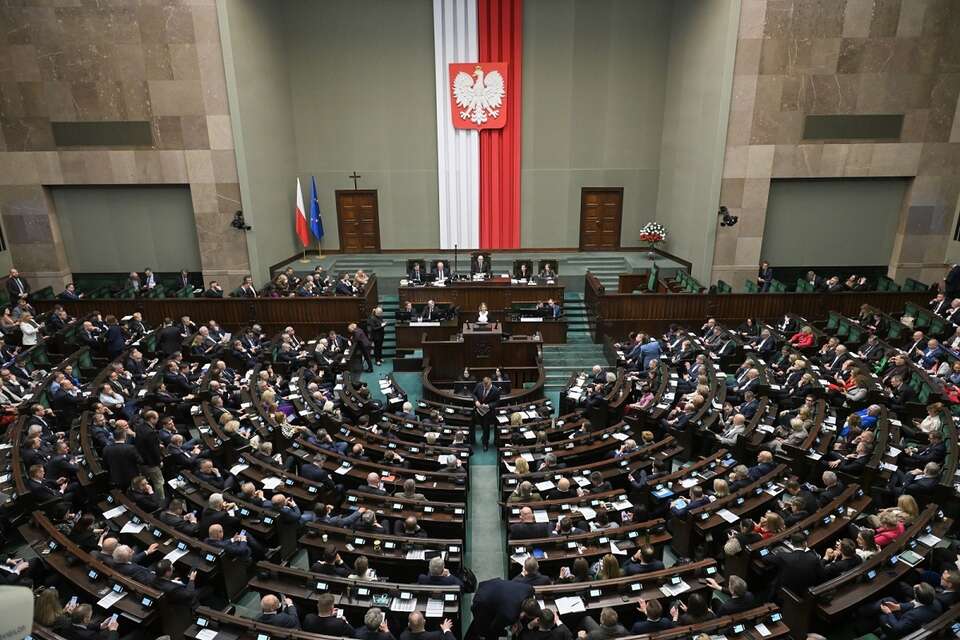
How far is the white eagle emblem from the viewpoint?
19516mm

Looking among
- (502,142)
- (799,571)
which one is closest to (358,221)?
(502,142)

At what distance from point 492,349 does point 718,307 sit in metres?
6.21

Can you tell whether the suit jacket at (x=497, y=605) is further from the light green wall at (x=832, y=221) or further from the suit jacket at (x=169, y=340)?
the light green wall at (x=832, y=221)

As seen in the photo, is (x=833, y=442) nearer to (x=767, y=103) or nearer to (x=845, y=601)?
(x=845, y=601)

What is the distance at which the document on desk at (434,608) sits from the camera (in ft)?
18.5

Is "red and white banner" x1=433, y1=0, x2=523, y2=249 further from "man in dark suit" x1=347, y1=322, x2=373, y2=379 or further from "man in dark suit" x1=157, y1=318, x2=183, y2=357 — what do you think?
"man in dark suit" x1=157, y1=318, x2=183, y2=357

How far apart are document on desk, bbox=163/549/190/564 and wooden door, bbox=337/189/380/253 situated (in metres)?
15.6

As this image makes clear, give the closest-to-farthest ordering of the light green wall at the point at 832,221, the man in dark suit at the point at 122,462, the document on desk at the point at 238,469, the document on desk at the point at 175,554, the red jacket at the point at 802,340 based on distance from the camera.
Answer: the document on desk at the point at 175,554, the man in dark suit at the point at 122,462, the document on desk at the point at 238,469, the red jacket at the point at 802,340, the light green wall at the point at 832,221

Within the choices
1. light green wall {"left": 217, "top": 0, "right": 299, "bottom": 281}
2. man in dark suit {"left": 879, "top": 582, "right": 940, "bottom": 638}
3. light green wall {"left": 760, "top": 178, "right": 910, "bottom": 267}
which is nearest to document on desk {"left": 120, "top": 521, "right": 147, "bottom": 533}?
man in dark suit {"left": 879, "top": 582, "right": 940, "bottom": 638}

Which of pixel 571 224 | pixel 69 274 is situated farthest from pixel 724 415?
pixel 69 274

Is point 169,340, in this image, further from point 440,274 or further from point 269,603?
point 269,603

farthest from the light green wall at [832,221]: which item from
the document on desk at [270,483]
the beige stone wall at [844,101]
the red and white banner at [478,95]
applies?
the document on desk at [270,483]

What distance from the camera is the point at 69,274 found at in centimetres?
1823

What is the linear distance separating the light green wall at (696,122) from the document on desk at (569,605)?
13573 mm
